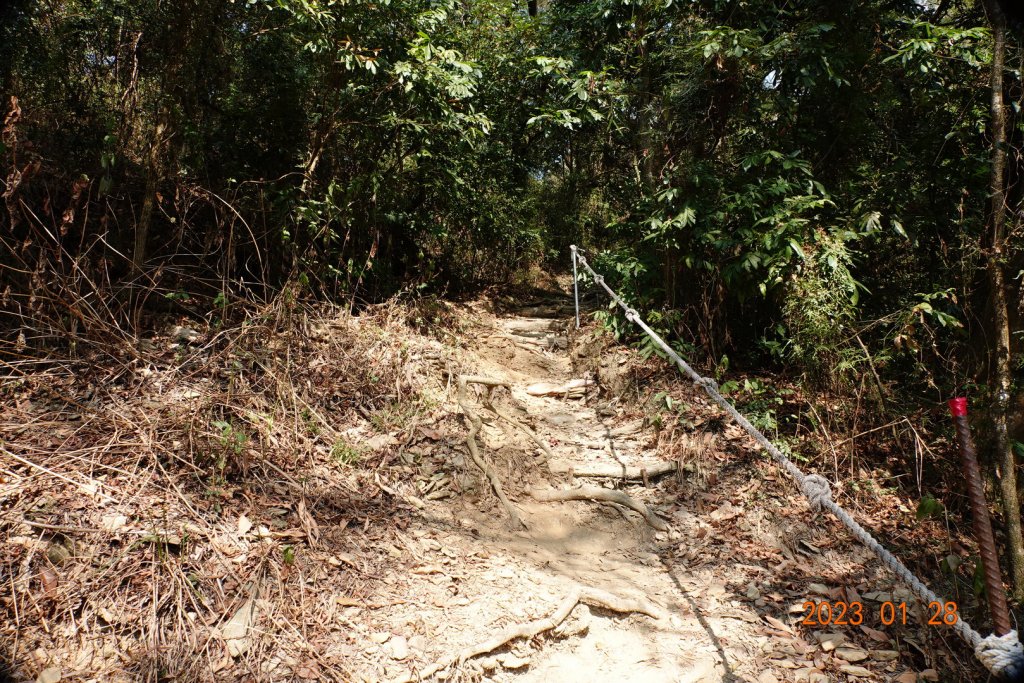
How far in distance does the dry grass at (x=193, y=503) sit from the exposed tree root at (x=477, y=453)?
0.33 m

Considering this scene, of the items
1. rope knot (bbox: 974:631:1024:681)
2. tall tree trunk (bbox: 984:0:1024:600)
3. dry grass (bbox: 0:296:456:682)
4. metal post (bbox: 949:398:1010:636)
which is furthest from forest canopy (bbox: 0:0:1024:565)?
rope knot (bbox: 974:631:1024:681)

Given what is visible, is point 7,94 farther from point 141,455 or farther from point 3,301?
point 141,455

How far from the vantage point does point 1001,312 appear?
3.13m

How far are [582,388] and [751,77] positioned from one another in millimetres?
3250

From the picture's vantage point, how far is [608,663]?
8.81 ft

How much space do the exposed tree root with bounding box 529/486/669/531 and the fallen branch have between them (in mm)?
209

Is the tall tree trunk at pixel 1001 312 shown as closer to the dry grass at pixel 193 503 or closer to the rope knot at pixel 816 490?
the rope knot at pixel 816 490

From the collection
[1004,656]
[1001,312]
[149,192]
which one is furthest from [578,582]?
[149,192]

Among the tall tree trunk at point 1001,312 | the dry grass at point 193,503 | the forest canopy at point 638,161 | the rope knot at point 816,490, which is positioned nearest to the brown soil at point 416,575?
the dry grass at point 193,503

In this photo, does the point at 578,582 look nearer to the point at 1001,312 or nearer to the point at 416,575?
the point at 416,575

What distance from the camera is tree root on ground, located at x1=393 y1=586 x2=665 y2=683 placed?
2.54 metres

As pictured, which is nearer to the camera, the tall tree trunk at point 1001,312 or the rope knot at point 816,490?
the rope knot at point 816,490

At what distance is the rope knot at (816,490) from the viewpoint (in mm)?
2389

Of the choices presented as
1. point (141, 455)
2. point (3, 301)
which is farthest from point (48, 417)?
point (3, 301)
